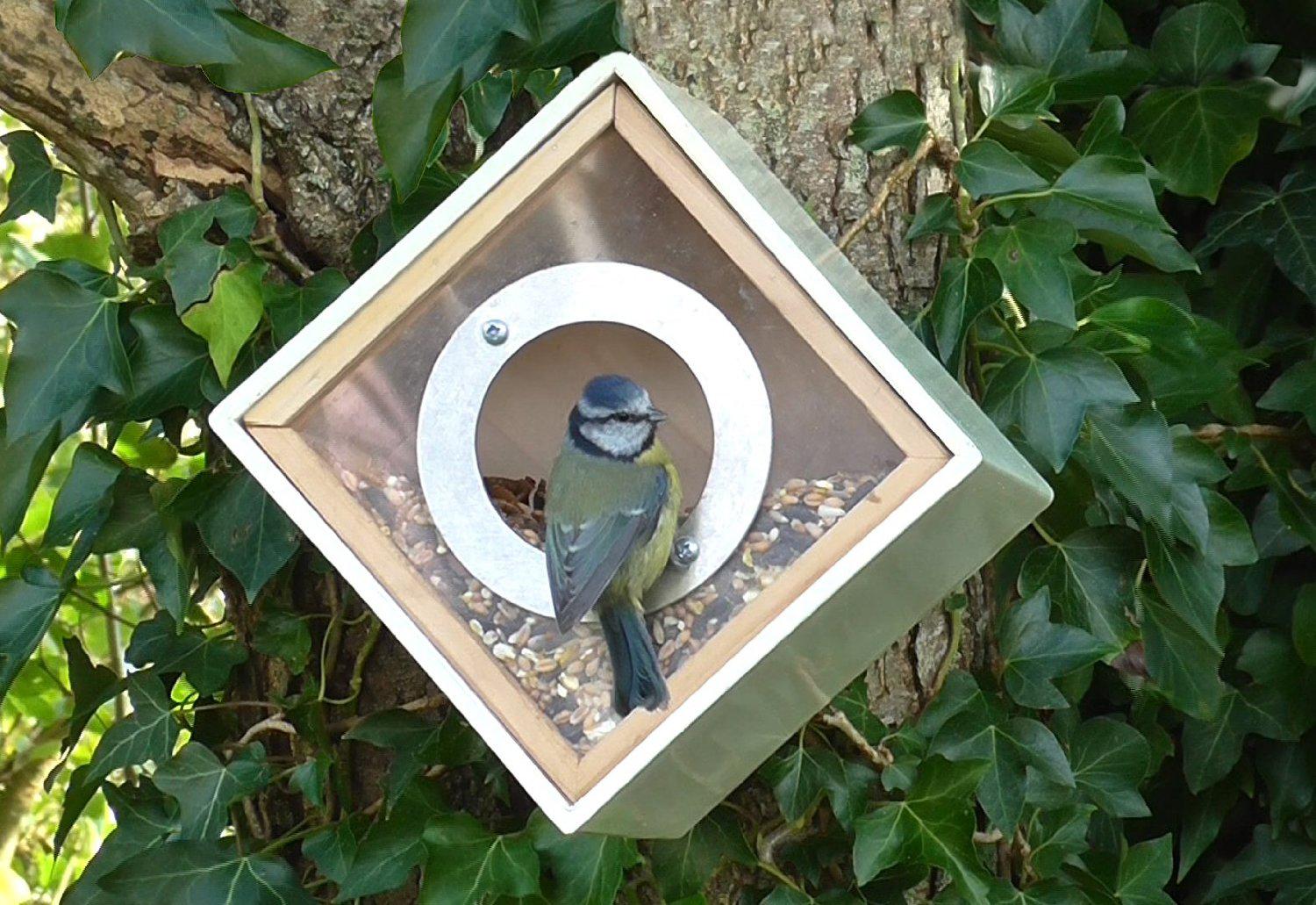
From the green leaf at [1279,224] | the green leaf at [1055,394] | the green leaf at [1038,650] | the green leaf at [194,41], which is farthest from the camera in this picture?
the green leaf at [1279,224]

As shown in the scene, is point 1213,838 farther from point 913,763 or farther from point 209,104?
point 209,104

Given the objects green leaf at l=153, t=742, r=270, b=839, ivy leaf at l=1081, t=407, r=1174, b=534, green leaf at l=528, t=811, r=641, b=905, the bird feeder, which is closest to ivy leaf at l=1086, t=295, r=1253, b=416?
ivy leaf at l=1081, t=407, r=1174, b=534

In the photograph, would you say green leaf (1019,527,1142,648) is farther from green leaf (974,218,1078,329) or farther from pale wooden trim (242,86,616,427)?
pale wooden trim (242,86,616,427)

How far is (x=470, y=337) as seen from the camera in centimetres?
83

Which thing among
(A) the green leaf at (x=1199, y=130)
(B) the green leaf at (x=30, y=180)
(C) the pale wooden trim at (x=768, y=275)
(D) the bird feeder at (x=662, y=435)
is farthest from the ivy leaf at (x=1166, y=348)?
(B) the green leaf at (x=30, y=180)

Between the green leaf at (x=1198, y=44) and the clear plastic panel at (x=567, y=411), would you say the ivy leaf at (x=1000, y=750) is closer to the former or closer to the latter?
the clear plastic panel at (x=567, y=411)

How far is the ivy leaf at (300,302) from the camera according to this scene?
1065mm

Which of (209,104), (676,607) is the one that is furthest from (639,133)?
(209,104)

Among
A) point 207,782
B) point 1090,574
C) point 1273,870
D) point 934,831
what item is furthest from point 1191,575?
point 207,782

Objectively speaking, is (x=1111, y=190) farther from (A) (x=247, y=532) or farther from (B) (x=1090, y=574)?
(A) (x=247, y=532)

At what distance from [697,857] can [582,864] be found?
95 millimetres

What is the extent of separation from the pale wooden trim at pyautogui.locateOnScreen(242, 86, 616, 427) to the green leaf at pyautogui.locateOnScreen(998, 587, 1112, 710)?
0.51 m

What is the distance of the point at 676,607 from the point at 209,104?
0.59 metres

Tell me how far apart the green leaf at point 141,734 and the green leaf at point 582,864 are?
0.32 m
